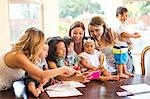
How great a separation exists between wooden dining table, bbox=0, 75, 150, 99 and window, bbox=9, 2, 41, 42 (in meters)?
1.93

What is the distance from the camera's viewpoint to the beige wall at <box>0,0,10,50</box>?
11.4 feet

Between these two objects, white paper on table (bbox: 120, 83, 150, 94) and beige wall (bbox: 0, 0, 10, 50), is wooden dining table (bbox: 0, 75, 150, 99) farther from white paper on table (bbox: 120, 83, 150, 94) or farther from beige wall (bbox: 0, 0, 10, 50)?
beige wall (bbox: 0, 0, 10, 50)

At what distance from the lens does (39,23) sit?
377cm

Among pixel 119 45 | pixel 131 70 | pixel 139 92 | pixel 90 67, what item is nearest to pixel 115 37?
pixel 119 45

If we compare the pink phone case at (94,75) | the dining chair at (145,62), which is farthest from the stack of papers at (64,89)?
the dining chair at (145,62)

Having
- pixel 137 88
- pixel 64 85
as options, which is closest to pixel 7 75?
pixel 64 85

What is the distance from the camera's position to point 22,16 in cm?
372

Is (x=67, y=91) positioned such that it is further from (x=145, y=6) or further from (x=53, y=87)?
(x=145, y=6)

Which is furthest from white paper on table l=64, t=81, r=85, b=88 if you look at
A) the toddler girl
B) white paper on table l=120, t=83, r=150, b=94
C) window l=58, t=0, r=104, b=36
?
window l=58, t=0, r=104, b=36

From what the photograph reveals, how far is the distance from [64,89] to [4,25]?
1.98 meters

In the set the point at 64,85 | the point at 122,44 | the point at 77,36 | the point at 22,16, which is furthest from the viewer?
the point at 22,16

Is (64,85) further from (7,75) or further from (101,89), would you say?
(7,75)

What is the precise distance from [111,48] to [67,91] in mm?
955

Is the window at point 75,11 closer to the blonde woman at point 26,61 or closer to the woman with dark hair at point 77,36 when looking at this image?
the woman with dark hair at point 77,36
